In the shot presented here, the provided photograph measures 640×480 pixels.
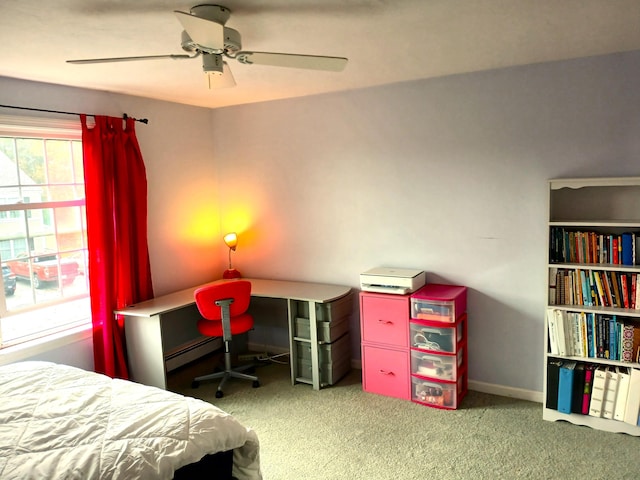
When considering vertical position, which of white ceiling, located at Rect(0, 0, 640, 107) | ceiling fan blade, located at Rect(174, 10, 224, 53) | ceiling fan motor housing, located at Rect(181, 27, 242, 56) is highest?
white ceiling, located at Rect(0, 0, 640, 107)

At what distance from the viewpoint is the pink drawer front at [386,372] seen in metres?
3.46

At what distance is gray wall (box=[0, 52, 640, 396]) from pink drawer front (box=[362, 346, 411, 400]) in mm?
540

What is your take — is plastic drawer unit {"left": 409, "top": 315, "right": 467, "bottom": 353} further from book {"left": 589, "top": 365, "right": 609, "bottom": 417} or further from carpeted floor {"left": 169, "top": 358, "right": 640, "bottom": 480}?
book {"left": 589, "top": 365, "right": 609, "bottom": 417}

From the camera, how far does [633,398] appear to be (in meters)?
2.82

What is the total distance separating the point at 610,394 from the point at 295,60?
2621 mm

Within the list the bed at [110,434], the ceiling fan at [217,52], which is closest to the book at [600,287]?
the ceiling fan at [217,52]

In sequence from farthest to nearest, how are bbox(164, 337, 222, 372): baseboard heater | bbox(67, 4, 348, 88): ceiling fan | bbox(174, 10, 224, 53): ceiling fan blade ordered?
bbox(164, 337, 222, 372): baseboard heater
bbox(67, 4, 348, 88): ceiling fan
bbox(174, 10, 224, 53): ceiling fan blade

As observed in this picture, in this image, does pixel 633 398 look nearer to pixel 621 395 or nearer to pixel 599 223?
pixel 621 395

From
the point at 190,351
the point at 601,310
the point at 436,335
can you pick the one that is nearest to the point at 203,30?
the point at 436,335

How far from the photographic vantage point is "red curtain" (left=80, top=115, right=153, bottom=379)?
3447 millimetres

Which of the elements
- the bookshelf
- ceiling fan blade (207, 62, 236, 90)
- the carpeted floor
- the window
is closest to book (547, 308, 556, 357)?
the bookshelf

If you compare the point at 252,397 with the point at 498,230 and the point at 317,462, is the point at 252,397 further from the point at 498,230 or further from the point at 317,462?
the point at 498,230

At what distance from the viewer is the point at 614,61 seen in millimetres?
2916

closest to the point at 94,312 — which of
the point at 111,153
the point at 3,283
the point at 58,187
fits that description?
the point at 3,283
